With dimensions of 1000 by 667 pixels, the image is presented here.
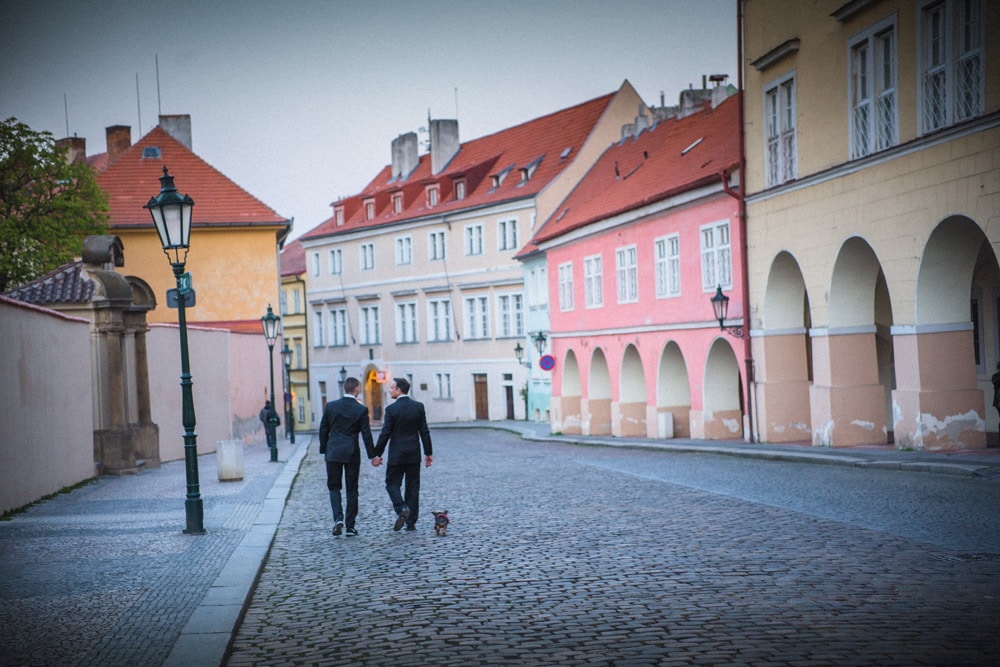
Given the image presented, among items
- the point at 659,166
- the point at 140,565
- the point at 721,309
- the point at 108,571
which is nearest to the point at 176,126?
the point at 659,166

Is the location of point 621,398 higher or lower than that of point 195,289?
lower

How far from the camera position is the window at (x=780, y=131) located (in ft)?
90.0

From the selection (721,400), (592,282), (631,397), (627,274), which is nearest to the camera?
(721,400)

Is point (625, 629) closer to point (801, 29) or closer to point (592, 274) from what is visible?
point (801, 29)

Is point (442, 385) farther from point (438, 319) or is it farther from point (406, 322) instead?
point (406, 322)

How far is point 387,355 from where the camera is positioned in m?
74.8

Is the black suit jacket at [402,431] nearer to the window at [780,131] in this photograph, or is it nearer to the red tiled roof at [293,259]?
the window at [780,131]

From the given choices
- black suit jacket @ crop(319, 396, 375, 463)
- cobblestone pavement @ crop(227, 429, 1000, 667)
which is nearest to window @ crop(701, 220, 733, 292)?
cobblestone pavement @ crop(227, 429, 1000, 667)

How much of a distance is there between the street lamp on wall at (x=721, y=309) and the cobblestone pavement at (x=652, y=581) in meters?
11.8

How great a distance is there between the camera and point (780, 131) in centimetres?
2786

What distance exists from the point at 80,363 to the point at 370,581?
13.6 meters

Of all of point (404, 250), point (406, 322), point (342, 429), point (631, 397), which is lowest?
point (631, 397)

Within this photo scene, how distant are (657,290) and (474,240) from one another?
3148cm

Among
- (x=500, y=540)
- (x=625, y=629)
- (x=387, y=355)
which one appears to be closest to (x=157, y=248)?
(x=387, y=355)
